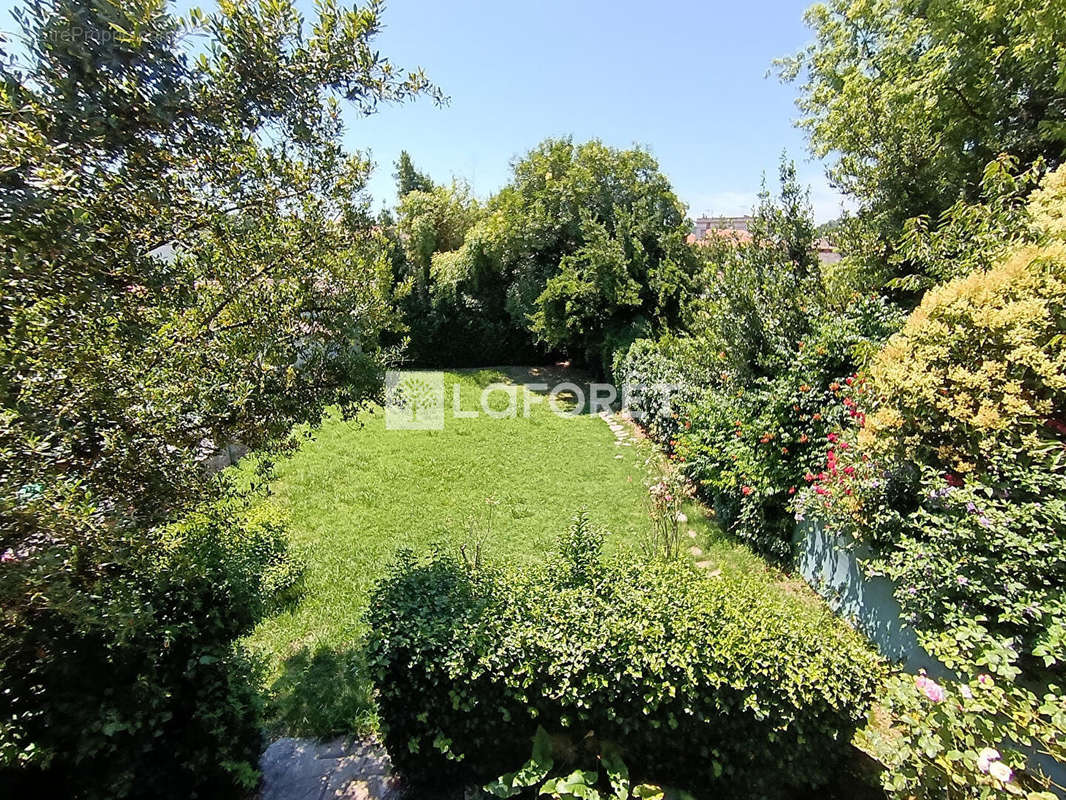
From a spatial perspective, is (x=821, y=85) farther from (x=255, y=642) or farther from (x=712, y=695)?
(x=255, y=642)

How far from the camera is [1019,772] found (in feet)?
7.24

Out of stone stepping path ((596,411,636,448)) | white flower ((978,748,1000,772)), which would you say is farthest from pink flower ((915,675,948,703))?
stone stepping path ((596,411,636,448))

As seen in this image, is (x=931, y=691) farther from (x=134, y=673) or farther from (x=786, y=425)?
(x=134, y=673)

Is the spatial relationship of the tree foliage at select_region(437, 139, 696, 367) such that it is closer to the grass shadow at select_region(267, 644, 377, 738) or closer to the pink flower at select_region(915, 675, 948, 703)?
the pink flower at select_region(915, 675, 948, 703)

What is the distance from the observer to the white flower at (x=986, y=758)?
198 cm

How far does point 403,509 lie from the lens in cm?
696

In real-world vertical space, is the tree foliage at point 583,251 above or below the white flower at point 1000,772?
above

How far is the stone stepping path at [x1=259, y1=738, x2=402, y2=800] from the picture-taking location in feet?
10.0

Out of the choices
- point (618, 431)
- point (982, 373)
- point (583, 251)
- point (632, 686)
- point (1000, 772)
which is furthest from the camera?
point (583, 251)

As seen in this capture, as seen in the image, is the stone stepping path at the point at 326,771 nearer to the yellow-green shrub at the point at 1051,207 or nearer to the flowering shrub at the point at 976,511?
the flowering shrub at the point at 976,511

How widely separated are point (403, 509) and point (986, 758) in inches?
245

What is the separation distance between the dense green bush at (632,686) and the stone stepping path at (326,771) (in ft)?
1.35

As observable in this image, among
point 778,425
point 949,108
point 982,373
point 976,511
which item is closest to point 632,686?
point 976,511

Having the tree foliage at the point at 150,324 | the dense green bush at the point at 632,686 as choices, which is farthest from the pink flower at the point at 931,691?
the tree foliage at the point at 150,324
